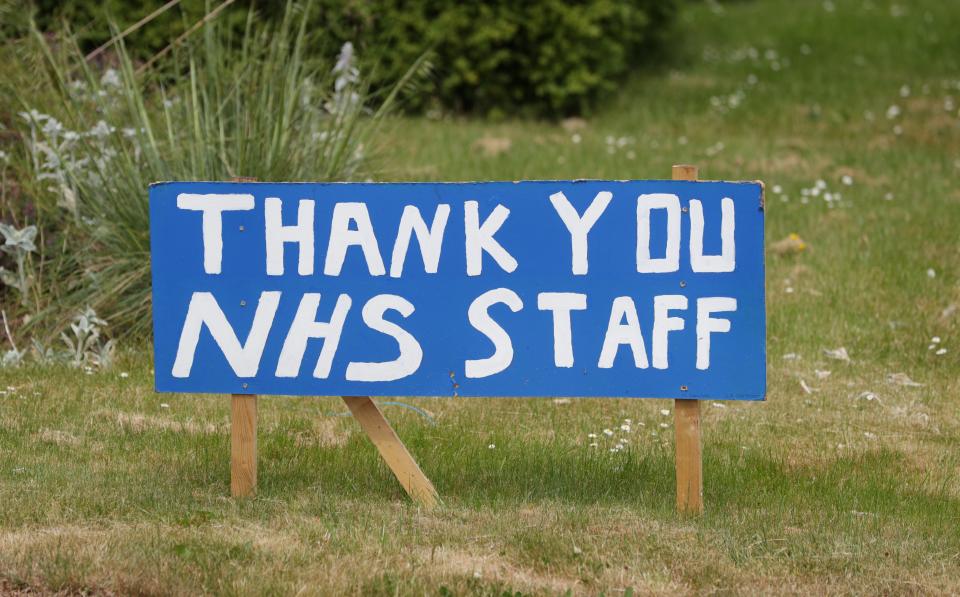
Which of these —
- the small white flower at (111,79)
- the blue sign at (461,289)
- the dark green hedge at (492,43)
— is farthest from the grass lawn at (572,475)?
the dark green hedge at (492,43)

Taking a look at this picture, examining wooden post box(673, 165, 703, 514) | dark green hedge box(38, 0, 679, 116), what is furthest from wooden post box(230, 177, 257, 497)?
dark green hedge box(38, 0, 679, 116)

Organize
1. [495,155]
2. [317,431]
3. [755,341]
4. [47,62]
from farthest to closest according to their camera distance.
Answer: [495,155] → [47,62] → [317,431] → [755,341]

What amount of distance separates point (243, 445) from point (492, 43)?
8825 millimetres

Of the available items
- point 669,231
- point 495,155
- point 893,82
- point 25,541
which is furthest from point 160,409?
point 893,82

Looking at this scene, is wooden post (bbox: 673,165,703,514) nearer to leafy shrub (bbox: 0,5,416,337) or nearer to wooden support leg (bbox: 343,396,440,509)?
wooden support leg (bbox: 343,396,440,509)

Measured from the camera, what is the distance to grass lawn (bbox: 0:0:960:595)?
3975mm

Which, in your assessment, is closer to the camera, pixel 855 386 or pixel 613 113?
pixel 855 386

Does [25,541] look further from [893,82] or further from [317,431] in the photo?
[893,82]

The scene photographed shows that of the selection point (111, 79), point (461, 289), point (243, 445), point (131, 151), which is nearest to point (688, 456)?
point (461, 289)

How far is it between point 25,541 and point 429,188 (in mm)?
1713

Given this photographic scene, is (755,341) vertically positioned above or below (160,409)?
above

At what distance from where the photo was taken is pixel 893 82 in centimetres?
1393

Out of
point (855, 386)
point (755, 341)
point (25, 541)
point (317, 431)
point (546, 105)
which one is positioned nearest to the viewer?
point (25, 541)

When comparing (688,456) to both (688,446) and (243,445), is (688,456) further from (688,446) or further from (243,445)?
(243,445)
